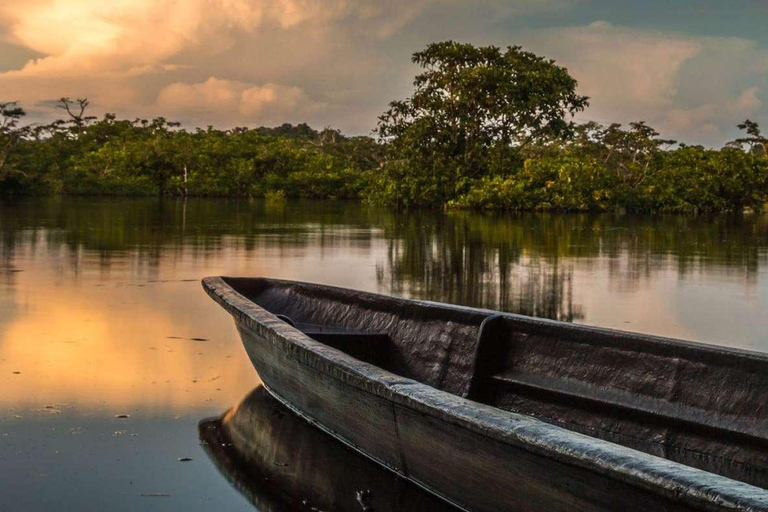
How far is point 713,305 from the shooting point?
9.90 meters

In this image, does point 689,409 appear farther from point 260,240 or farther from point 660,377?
point 260,240

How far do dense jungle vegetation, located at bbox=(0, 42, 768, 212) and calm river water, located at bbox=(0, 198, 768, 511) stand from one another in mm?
14563

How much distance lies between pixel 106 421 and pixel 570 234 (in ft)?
60.2

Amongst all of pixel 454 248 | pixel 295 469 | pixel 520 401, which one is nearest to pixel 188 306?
pixel 520 401

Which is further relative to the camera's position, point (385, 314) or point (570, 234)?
point (570, 234)

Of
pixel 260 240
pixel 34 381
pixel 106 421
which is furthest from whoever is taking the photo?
pixel 260 240

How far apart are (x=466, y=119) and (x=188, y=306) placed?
29183 millimetres

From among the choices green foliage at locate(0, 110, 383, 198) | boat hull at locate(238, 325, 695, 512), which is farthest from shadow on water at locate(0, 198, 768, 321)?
green foliage at locate(0, 110, 383, 198)

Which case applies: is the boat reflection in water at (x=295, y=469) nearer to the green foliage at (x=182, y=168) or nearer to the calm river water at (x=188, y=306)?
the calm river water at (x=188, y=306)

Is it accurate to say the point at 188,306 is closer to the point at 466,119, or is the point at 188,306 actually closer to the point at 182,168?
the point at 466,119

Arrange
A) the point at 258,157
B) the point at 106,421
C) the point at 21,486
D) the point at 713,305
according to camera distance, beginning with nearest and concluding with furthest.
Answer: the point at 21,486 < the point at 106,421 < the point at 713,305 < the point at 258,157

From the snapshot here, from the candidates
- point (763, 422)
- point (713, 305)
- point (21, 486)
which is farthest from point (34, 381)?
point (713, 305)

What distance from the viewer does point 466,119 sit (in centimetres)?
3694

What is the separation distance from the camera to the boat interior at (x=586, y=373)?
4.01 meters
